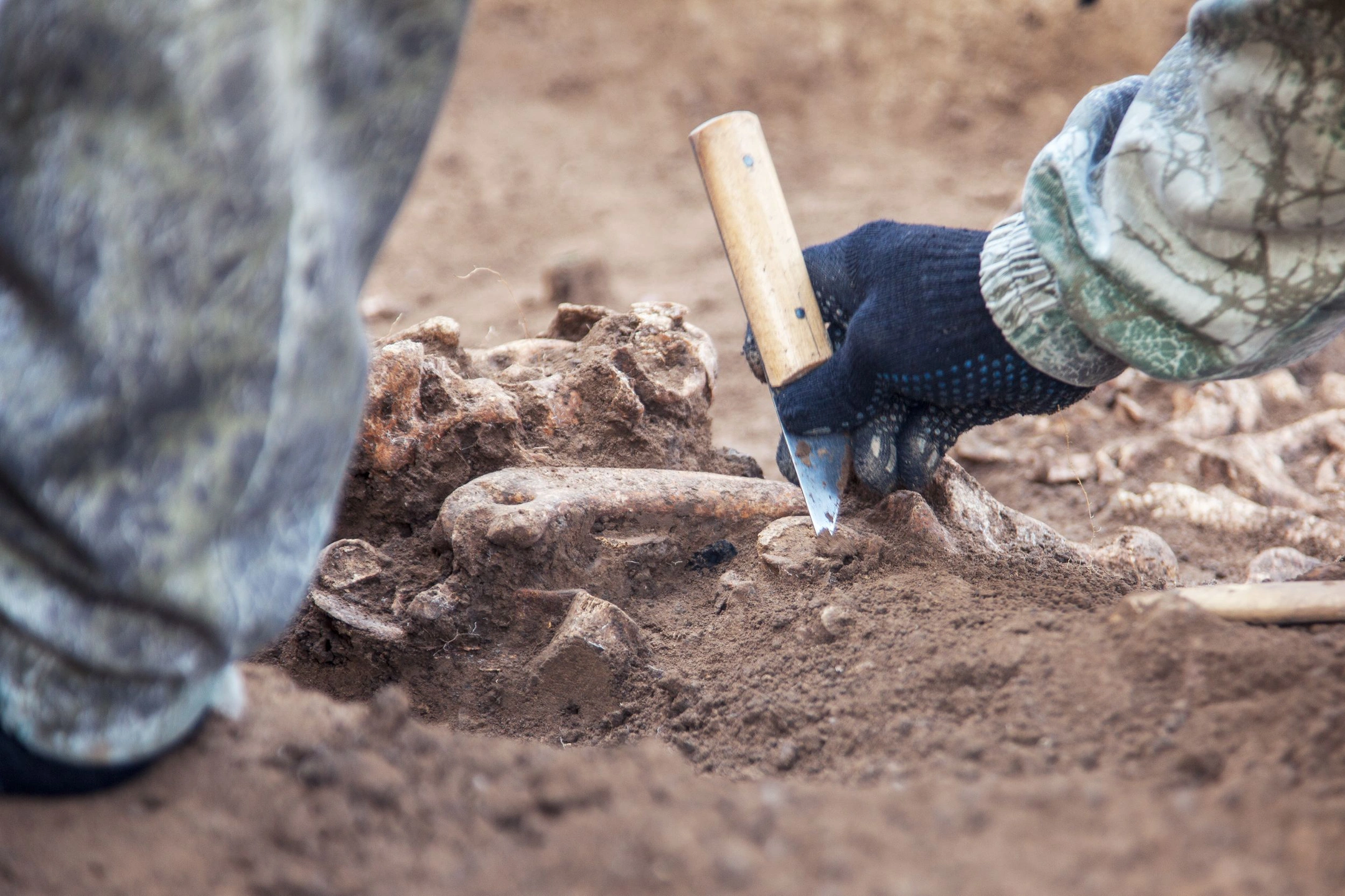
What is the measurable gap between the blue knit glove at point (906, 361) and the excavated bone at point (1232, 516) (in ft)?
4.18

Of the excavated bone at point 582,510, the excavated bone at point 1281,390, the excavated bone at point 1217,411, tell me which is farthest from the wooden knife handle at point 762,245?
the excavated bone at point 1281,390

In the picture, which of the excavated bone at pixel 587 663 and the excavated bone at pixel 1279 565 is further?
Result: the excavated bone at pixel 1279 565

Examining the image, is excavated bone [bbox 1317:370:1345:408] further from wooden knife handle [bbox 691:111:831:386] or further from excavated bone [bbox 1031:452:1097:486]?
wooden knife handle [bbox 691:111:831:386]

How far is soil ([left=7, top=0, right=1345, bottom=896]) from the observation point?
1.03 m

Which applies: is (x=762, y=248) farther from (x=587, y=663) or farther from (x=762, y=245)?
(x=587, y=663)

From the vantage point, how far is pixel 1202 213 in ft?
5.29

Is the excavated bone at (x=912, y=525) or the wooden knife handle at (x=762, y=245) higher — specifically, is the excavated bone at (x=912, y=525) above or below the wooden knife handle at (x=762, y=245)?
below

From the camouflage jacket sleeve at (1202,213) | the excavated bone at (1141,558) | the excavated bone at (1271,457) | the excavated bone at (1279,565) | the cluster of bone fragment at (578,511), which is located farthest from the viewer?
the excavated bone at (1271,457)

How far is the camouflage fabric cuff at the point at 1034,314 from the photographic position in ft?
5.91

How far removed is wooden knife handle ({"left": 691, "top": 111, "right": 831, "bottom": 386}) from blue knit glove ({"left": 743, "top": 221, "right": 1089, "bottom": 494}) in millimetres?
61

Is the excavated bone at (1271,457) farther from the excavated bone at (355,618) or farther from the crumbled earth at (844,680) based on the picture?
the excavated bone at (355,618)

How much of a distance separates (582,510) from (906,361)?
2.35ft

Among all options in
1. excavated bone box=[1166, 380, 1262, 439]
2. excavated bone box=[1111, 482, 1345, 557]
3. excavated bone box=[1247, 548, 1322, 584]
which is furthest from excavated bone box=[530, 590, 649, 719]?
excavated bone box=[1166, 380, 1262, 439]

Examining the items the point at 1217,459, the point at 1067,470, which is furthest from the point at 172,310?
the point at 1217,459
